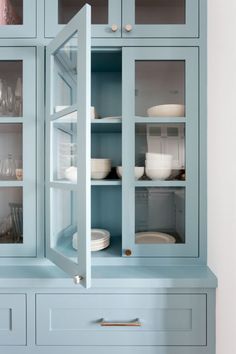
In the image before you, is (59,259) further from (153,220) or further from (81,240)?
(153,220)

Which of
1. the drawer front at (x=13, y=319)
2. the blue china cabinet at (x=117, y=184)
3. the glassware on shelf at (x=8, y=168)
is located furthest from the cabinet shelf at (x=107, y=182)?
the drawer front at (x=13, y=319)

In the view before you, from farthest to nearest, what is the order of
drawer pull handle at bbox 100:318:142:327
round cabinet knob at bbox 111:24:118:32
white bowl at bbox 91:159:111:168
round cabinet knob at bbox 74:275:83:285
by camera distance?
white bowl at bbox 91:159:111:168 → round cabinet knob at bbox 111:24:118:32 → drawer pull handle at bbox 100:318:142:327 → round cabinet knob at bbox 74:275:83:285

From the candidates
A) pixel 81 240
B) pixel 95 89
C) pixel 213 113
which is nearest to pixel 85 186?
pixel 81 240

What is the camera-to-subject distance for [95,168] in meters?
1.27

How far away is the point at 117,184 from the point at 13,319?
70 centimetres

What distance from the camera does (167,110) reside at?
117 cm

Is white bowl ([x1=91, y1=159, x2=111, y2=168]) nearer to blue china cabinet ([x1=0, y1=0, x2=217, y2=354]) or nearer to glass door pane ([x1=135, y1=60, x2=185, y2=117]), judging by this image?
blue china cabinet ([x1=0, y1=0, x2=217, y2=354])

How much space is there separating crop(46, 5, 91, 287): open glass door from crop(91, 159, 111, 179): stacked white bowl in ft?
0.59

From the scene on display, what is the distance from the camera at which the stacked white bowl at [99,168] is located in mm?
1271

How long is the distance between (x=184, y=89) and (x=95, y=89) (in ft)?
1.77

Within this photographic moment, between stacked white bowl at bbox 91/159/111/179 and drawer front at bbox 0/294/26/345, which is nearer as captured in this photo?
drawer front at bbox 0/294/26/345

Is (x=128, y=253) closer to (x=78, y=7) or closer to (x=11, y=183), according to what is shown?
(x=11, y=183)

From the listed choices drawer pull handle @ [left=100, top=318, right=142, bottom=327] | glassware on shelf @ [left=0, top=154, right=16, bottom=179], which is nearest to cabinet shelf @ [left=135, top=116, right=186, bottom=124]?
glassware on shelf @ [left=0, top=154, right=16, bottom=179]

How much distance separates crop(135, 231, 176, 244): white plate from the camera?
3.88 feet
